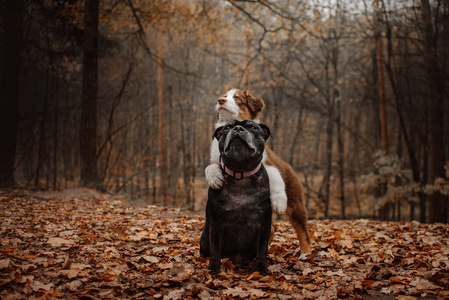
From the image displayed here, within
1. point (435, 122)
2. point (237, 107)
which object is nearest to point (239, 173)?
point (237, 107)

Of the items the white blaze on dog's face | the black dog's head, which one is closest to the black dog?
the black dog's head

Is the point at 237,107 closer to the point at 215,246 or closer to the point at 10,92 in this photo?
the point at 215,246

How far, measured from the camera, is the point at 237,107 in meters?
3.84

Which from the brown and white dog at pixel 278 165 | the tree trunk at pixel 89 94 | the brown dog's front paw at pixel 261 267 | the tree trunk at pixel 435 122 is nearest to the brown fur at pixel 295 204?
the brown and white dog at pixel 278 165

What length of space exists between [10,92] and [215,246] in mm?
8472

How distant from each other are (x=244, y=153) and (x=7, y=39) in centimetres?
911

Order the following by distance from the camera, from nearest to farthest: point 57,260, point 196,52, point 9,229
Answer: point 57,260
point 9,229
point 196,52

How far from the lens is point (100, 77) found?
1666cm

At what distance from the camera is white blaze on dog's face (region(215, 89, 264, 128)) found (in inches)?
148

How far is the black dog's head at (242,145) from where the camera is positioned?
271 cm

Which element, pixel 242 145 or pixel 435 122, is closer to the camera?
pixel 242 145

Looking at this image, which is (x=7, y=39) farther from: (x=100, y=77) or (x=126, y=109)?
(x=126, y=109)

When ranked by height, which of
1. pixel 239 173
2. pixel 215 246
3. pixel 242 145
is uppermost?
pixel 242 145

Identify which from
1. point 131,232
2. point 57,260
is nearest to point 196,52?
point 131,232
